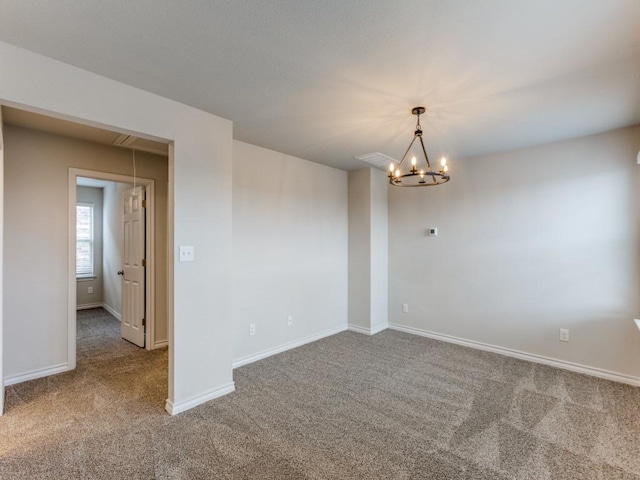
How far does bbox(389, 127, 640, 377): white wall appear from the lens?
3.11 metres

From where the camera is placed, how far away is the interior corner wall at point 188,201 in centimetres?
207

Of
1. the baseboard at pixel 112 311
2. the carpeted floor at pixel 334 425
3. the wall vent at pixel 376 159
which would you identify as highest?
the wall vent at pixel 376 159

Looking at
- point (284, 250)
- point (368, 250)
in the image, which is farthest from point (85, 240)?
point (368, 250)

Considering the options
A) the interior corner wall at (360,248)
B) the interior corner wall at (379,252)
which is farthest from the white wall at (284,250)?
the interior corner wall at (379,252)

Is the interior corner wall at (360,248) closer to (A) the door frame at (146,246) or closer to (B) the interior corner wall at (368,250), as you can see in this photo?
(B) the interior corner wall at (368,250)

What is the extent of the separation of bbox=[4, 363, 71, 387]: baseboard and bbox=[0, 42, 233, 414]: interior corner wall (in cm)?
166

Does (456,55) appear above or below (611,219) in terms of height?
above

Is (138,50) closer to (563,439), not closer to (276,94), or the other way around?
(276,94)

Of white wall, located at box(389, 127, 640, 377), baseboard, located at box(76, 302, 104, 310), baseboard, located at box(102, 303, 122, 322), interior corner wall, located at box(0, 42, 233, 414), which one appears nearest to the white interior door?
baseboard, located at box(102, 303, 122, 322)

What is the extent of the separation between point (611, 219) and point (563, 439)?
2.22 m

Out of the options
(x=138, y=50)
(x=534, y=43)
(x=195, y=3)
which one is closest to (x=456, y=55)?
(x=534, y=43)

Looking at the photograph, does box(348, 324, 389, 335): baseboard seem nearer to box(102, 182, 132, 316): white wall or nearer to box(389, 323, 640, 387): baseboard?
box(389, 323, 640, 387): baseboard

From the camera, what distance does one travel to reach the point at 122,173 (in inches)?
148

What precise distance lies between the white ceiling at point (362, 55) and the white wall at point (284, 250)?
1.02 m
